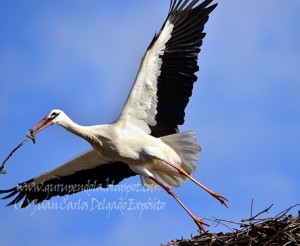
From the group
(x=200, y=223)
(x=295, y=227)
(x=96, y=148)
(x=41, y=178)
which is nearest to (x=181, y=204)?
(x=200, y=223)

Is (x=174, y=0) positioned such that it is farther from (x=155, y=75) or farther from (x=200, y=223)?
(x=200, y=223)

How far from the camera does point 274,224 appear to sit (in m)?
7.73

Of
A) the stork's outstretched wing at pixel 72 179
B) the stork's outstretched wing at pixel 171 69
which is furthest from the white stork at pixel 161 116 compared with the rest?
the stork's outstretched wing at pixel 72 179

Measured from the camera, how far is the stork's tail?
989 cm

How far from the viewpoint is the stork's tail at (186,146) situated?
389 inches

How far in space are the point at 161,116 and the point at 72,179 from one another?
1.47 metres

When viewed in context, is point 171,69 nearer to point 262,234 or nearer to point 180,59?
point 180,59

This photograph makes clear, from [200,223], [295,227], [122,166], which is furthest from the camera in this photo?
[122,166]

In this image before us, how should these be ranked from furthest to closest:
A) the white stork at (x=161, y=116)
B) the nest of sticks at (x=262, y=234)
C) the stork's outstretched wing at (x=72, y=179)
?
the stork's outstretched wing at (x=72, y=179)
the white stork at (x=161, y=116)
the nest of sticks at (x=262, y=234)

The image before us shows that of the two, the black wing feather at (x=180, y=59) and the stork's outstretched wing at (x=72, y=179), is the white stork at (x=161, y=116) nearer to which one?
the black wing feather at (x=180, y=59)

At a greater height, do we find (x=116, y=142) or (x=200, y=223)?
(x=116, y=142)

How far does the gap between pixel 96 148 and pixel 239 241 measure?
2709 mm

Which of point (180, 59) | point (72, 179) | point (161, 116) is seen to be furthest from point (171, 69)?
point (72, 179)

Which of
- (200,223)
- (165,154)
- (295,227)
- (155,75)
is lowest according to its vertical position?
(295,227)
